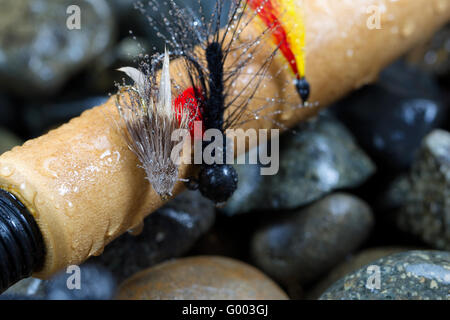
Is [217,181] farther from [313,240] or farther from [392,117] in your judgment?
[392,117]

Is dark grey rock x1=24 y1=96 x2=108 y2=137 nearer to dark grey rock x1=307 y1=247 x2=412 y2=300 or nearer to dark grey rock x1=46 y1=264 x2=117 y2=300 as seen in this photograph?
dark grey rock x1=46 y1=264 x2=117 y2=300

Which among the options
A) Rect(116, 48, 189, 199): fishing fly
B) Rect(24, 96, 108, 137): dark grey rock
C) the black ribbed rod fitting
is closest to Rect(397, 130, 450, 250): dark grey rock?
Rect(116, 48, 189, 199): fishing fly

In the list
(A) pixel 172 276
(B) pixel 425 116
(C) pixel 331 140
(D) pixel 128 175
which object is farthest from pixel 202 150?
(B) pixel 425 116

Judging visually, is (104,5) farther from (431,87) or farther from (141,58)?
(431,87)

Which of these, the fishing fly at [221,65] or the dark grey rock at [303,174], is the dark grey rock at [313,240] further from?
the fishing fly at [221,65]

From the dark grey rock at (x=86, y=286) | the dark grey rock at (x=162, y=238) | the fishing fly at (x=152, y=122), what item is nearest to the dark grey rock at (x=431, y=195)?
the dark grey rock at (x=162, y=238)

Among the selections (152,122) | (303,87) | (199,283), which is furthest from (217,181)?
(303,87)
